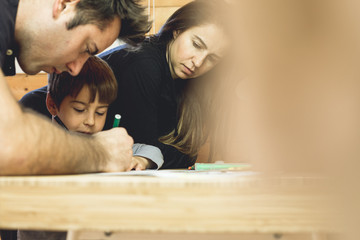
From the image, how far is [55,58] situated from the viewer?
884mm

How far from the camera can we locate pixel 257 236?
0.69 metres

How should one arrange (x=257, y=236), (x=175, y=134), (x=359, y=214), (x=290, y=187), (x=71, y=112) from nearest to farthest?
(x=359, y=214)
(x=290, y=187)
(x=257, y=236)
(x=71, y=112)
(x=175, y=134)

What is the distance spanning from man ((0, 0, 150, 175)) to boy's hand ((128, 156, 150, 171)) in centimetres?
12

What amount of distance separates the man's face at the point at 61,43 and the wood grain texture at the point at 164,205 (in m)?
0.54

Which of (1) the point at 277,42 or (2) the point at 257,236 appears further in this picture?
(2) the point at 257,236

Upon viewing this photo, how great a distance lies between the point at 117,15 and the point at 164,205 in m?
0.73

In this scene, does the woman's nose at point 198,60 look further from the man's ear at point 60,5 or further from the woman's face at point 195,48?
the man's ear at point 60,5

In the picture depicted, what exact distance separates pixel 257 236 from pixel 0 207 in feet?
1.64

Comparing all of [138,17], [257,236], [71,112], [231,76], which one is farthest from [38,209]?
[231,76]

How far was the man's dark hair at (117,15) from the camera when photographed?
81cm

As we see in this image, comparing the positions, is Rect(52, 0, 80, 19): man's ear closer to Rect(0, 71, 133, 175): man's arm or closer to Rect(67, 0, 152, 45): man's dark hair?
Rect(67, 0, 152, 45): man's dark hair

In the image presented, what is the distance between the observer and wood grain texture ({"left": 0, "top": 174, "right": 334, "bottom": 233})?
29cm

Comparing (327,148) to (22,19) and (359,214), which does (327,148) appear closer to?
(359,214)

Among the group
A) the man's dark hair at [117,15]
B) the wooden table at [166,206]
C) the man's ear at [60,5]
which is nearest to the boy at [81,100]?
the man's dark hair at [117,15]
